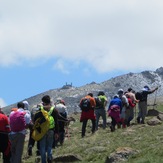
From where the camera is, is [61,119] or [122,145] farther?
[61,119]

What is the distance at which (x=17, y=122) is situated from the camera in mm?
16922

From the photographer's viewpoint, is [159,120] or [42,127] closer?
[42,127]

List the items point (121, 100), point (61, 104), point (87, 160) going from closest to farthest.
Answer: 1. point (87, 160)
2. point (61, 104)
3. point (121, 100)

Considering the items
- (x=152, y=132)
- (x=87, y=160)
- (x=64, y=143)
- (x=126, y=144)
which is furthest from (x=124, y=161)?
(x=64, y=143)

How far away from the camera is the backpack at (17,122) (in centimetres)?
1692

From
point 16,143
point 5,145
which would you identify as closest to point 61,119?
point 16,143

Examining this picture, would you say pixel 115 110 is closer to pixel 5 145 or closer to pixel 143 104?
pixel 143 104

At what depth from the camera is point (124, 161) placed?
16.0 metres

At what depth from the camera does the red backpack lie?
16.9 m

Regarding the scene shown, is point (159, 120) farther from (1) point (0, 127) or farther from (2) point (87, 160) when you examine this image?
(1) point (0, 127)

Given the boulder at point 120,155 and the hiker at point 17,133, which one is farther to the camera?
the hiker at point 17,133

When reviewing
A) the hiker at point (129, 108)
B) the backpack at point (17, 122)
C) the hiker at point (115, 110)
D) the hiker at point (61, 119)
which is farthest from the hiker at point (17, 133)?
the hiker at point (129, 108)

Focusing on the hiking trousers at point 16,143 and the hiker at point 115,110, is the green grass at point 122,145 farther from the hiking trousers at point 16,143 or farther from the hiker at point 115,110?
the hiking trousers at point 16,143

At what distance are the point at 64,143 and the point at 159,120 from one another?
6.04m
